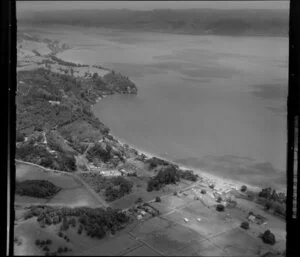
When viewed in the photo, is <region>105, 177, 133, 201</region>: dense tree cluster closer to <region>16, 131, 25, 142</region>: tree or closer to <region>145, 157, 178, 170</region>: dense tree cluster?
<region>145, 157, 178, 170</region>: dense tree cluster

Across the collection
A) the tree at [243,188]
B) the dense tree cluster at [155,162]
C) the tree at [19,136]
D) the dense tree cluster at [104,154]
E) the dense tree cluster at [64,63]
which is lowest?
the tree at [243,188]

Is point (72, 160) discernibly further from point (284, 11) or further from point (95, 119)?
point (284, 11)

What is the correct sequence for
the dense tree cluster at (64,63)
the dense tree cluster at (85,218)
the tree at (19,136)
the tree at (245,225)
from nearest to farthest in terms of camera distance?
the dense tree cluster at (85,218) → the tree at (245,225) → the tree at (19,136) → the dense tree cluster at (64,63)

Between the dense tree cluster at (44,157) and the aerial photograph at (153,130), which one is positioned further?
the dense tree cluster at (44,157)

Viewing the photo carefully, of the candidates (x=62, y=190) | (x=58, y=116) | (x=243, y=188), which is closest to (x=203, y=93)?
(x=243, y=188)

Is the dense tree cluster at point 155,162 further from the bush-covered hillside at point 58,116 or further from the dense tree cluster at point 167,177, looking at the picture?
the bush-covered hillside at point 58,116

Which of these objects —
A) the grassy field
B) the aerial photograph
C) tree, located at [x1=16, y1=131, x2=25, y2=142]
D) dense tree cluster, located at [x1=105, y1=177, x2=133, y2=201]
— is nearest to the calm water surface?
the aerial photograph

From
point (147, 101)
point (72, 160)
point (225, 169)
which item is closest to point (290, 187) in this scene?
point (225, 169)

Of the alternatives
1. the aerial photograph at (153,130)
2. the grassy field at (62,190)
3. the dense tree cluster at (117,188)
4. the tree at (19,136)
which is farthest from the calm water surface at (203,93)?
the tree at (19,136)
